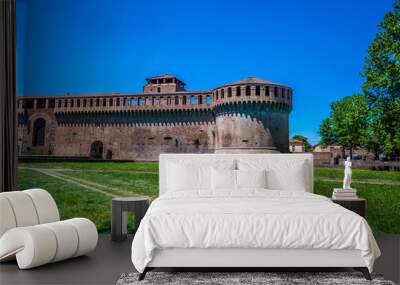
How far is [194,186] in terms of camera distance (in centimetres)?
425

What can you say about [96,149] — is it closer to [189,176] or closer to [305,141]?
[305,141]

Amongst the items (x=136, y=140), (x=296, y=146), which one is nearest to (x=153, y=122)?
(x=136, y=140)

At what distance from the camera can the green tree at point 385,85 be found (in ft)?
22.3

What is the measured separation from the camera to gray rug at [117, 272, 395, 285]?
9.39 ft

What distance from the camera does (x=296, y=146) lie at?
709 centimetres

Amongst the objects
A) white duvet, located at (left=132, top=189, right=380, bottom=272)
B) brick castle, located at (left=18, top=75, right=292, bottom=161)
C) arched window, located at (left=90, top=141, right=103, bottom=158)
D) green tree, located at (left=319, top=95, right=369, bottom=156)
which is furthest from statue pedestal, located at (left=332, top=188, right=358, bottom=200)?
arched window, located at (left=90, top=141, right=103, bottom=158)

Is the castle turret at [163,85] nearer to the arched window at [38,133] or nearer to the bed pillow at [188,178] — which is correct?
the arched window at [38,133]

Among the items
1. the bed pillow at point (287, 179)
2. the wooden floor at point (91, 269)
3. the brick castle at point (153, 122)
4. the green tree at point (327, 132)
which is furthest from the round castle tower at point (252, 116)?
the wooden floor at point (91, 269)

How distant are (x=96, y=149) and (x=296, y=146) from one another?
4.76 m

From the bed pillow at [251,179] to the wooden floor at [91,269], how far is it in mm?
1250

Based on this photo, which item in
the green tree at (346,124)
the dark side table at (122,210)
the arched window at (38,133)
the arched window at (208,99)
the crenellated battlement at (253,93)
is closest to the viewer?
the dark side table at (122,210)

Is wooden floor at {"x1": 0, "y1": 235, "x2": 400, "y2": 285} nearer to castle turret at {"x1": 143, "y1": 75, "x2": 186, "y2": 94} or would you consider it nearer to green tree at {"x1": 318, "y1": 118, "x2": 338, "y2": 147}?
green tree at {"x1": 318, "y1": 118, "x2": 338, "y2": 147}

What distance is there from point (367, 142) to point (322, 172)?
1.30 meters

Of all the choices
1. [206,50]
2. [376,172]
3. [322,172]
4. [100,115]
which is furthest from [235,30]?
[100,115]
